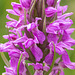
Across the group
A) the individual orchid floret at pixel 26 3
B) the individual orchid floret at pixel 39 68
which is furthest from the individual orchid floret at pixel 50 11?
the individual orchid floret at pixel 39 68

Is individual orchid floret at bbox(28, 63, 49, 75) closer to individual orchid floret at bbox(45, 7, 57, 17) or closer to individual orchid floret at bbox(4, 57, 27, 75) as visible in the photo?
individual orchid floret at bbox(4, 57, 27, 75)

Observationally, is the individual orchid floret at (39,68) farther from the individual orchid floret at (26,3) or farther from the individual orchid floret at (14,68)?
the individual orchid floret at (26,3)

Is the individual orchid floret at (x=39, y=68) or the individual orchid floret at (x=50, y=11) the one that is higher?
the individual orchid floret at (x=50, y=11)

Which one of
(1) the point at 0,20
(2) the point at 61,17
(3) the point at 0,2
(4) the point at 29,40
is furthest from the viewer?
(3) the point at 0,2

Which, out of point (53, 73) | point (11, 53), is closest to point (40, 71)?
point (53, 73)

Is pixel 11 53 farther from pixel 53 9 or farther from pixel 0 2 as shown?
pixel 0 2

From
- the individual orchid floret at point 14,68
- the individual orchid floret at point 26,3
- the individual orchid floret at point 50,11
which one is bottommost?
the individual orchid floret at point 14,68

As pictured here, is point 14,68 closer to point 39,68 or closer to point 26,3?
point 39,68

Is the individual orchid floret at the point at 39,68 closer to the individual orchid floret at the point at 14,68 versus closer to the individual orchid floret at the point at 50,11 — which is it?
the individual orchid floret at the point at 14,68

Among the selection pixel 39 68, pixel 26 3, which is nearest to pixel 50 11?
pixel 26 3

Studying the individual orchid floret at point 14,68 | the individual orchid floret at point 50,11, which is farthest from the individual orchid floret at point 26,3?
the individual orchid floret at point 14,68

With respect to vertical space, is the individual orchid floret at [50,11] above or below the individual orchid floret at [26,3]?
below
